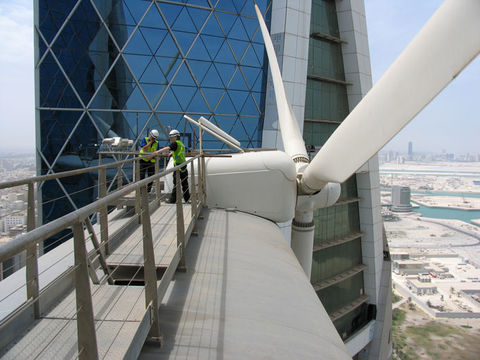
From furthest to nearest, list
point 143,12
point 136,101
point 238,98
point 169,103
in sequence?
point 238,98 → point 169,103 → point 136,101 → point 143,12

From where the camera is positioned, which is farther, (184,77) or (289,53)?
(289,53)

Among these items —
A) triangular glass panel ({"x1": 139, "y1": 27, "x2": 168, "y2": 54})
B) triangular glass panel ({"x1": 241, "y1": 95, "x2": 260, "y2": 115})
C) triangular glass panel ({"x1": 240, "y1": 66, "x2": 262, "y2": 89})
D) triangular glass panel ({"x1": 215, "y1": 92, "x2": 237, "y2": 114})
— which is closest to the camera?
triangular glass panel ({"x1": 139, "y1": 27, "x2": 168, "y2": 54})

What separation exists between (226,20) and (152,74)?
14.3 feet

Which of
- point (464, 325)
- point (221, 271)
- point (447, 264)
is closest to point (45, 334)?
point (221, 271)

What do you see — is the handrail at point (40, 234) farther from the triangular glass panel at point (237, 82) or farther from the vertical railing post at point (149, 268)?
the triangular glass panel at point (237, 82)

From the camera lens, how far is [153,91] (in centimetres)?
1555

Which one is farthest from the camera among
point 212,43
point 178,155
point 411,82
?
point 212,43

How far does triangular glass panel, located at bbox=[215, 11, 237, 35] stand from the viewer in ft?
53.4

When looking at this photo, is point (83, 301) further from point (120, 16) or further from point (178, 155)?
point (120, 16)

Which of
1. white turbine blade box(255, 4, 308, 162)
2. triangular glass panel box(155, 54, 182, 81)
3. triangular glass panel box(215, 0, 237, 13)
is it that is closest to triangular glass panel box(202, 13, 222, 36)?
triangular glass panel box(215, 0, 237, 13)

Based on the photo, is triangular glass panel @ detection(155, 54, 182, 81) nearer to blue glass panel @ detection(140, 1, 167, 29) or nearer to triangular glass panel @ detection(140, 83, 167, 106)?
triangular glass panel @ detection(140, 83, 167, 106)

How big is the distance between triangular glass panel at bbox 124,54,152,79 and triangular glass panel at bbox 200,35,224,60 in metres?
2.65

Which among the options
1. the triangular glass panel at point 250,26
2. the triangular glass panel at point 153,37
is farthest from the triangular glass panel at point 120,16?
the triangular glass panel at point 250,26

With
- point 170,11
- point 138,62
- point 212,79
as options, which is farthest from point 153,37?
point 212,79
